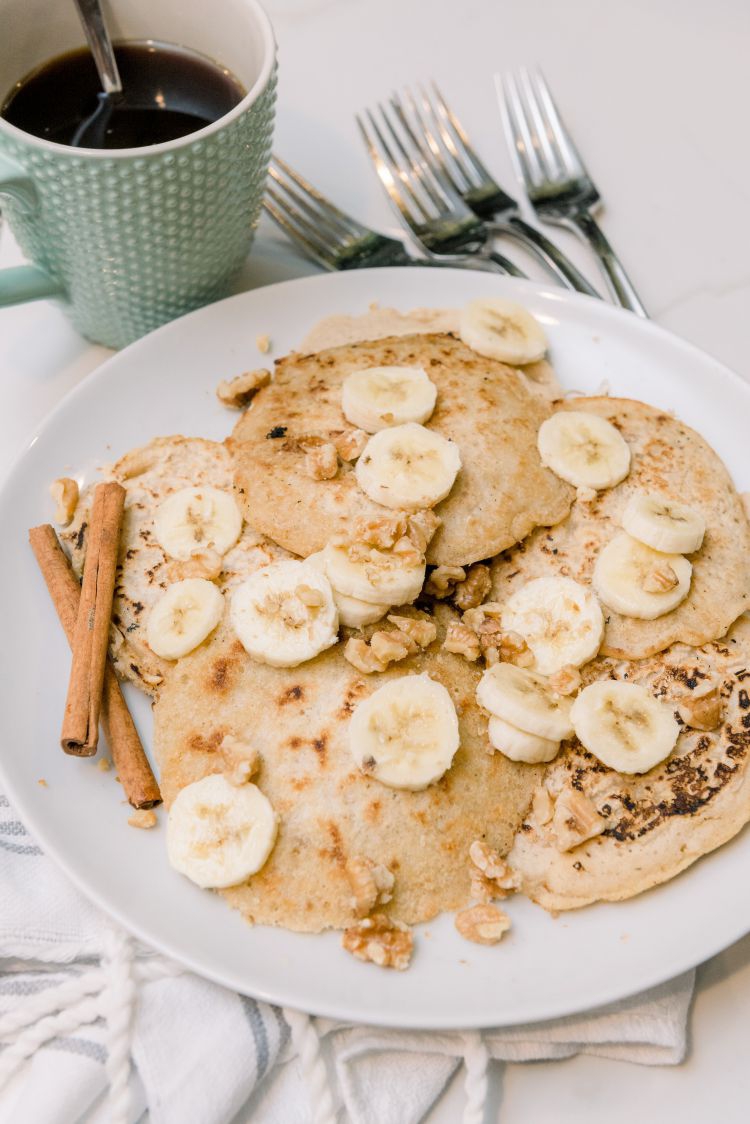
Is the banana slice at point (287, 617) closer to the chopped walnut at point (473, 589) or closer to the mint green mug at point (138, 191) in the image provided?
the chopped walnut at point (473, 589)

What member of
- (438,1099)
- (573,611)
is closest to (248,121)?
(573,611)

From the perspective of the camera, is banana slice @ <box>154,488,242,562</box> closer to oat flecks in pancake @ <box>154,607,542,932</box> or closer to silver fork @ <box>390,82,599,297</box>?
oat flecks in pancake @ <box>154,607,542,932</box>

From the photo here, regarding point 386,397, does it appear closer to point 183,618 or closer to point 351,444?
point 351,444

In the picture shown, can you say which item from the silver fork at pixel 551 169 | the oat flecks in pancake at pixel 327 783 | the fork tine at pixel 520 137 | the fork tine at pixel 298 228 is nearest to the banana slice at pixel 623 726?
the oat flecks in pancake at pixel 327 783

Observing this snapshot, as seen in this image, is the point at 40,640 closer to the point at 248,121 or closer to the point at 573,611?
the point at 573,611

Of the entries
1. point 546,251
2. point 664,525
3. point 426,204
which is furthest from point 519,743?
point 426,204

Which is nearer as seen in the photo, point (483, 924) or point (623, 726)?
point (483, 924)
